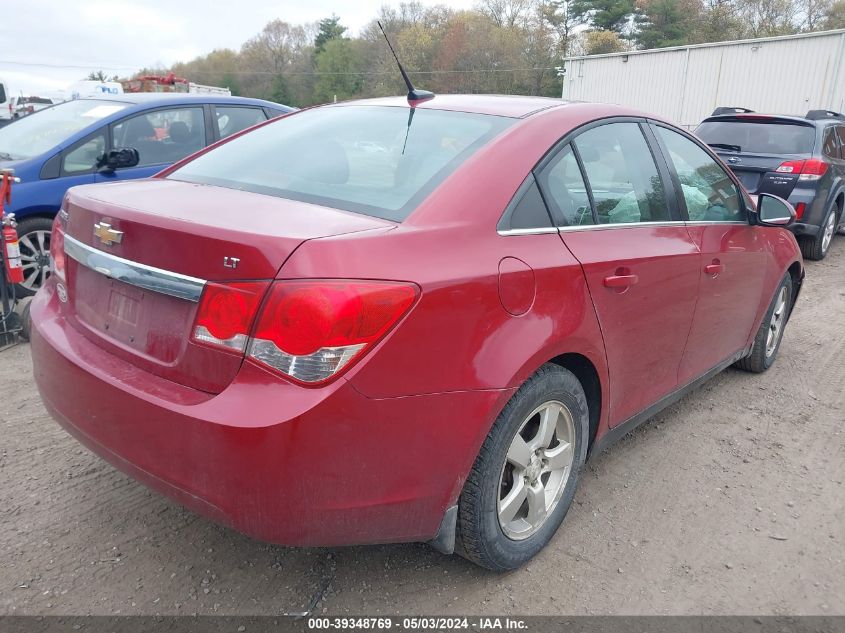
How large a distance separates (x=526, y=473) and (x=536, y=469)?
0.07m

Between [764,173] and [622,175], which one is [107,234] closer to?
[622,175]

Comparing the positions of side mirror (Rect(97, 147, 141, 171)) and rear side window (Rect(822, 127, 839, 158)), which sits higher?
rear side window (Rect(822, 127, 839, 158))

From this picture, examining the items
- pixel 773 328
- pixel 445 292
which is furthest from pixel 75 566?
pixel 773 328

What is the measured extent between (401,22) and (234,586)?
2647 inches

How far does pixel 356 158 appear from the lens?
2.49m

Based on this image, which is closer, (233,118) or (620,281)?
(620,281)

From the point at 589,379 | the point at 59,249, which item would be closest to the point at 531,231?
the point at 589,379

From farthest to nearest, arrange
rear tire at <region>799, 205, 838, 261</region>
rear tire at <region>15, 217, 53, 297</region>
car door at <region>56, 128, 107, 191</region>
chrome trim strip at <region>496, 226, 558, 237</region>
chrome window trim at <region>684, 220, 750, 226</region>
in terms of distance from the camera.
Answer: rear tire at <region>799, 205, 838, 261</region>
car door at <region>56, 128, 107, 191</region>
rear tire at <region>15, 217, 53, 297</region>
chrome window trim at <region>684, 220, 750, 226</region>
chrome trim strip at <region>496, 226, 558, 237</region>

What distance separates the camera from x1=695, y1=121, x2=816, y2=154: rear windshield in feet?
25.1

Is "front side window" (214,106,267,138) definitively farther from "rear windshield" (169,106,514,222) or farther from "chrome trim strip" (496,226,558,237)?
"chrome trim strip" (496,226,558,237)

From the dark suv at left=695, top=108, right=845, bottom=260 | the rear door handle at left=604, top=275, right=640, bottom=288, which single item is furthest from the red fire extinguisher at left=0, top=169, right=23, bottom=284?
the dark suv at left=695, top=108, right=845, bottom=260

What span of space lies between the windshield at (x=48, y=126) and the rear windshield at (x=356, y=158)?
3.55 m

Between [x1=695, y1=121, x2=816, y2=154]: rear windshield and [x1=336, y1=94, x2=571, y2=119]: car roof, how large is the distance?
600cm

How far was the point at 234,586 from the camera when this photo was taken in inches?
90.7
